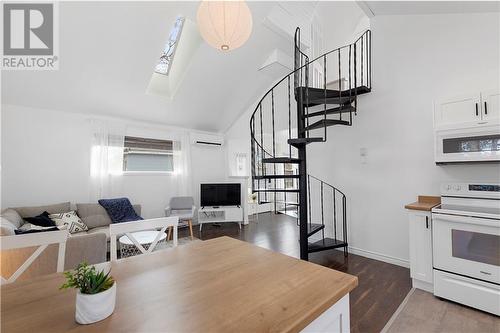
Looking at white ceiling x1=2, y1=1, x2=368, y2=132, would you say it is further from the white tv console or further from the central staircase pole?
the white tv console

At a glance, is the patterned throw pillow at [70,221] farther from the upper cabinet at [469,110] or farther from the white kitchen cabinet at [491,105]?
the white kitchen cabinet at [491,105]

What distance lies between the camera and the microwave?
2.04 meters

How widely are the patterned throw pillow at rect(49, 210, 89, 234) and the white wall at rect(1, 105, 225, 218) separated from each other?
638mm

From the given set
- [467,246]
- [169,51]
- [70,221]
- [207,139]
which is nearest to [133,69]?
[169,51]

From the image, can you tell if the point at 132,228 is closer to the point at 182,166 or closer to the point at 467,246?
the point at 467,246

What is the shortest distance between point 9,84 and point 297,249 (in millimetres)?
4928

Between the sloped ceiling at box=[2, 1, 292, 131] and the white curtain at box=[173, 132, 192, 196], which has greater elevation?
the sloped ceiling at box=[2, 1, 292, 131]

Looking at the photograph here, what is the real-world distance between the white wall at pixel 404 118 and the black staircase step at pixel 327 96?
0.30 meters

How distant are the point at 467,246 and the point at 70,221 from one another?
15.7ft

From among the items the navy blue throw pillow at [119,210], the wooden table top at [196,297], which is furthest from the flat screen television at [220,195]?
the wooden table top at [196,297]

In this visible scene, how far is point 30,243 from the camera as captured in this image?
117 cm

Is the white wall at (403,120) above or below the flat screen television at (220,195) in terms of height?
above

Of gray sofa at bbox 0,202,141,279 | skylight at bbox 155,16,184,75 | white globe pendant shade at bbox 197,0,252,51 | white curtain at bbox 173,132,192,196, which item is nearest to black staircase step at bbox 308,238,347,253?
gray sofa at bbox 0,202,141,279

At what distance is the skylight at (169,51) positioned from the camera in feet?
12.6
